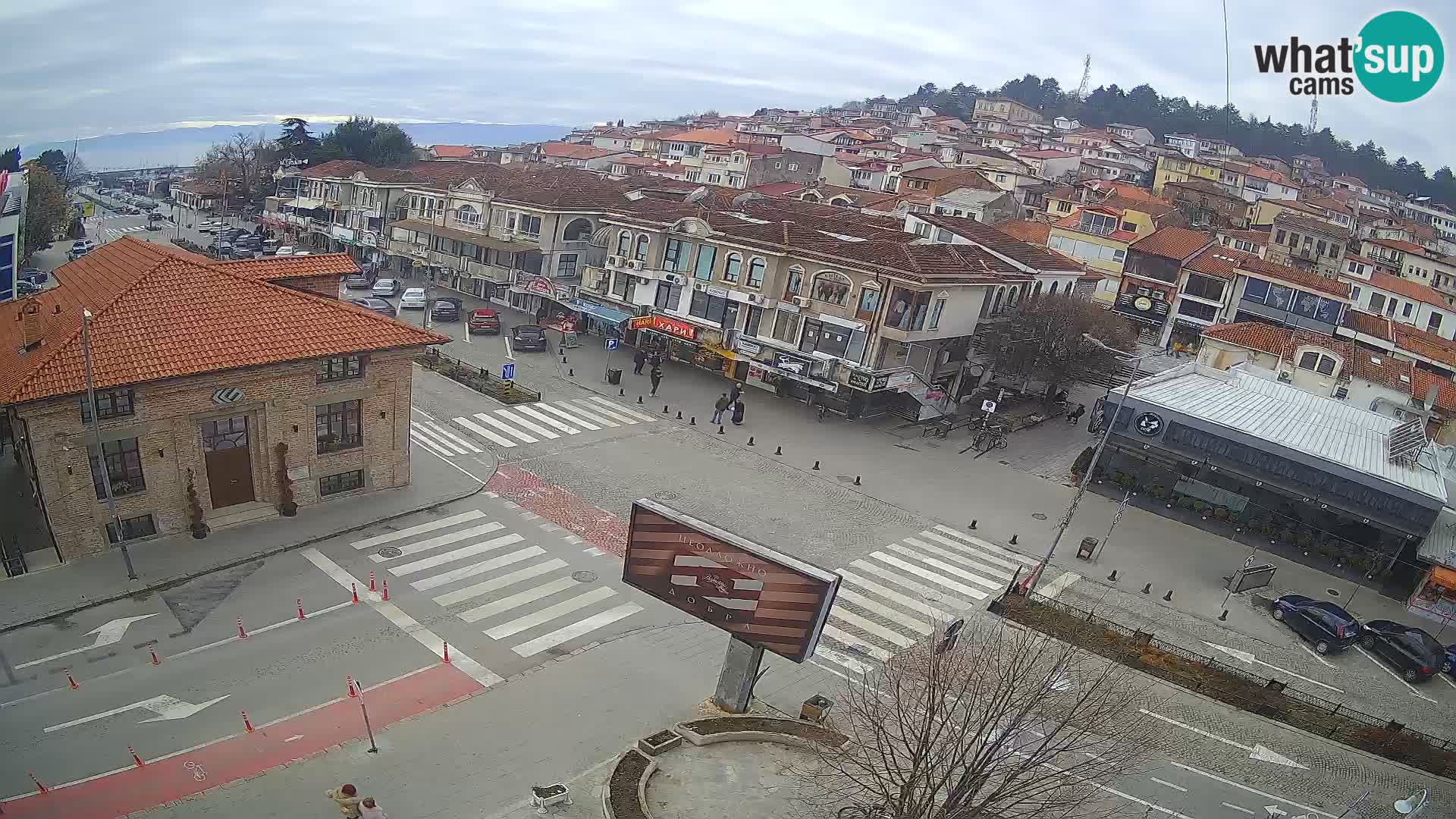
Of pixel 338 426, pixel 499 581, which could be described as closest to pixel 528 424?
pixel 338 426

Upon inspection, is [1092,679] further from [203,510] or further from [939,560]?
[203,510]

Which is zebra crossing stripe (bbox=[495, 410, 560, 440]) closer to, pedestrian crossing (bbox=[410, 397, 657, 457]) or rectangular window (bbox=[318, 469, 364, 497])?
pedestrian crossing (bbox=[410, 397, 657, 457])

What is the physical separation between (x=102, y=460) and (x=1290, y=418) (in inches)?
1679

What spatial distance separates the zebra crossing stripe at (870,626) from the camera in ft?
73.6

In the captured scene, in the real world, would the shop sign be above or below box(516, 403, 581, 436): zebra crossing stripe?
above

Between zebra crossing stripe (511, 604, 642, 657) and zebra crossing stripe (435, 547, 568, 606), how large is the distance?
104 inches

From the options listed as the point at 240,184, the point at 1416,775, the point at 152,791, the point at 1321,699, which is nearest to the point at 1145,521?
the point at 1321,699

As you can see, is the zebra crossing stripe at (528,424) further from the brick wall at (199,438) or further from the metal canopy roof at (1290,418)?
the metal canopy roof at (1290,418)

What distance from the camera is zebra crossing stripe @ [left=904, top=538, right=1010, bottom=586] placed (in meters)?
27.2

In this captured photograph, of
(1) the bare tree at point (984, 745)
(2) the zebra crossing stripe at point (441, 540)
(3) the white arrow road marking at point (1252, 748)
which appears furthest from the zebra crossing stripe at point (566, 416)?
(3) the white arrow road marking at point (1252, 748)

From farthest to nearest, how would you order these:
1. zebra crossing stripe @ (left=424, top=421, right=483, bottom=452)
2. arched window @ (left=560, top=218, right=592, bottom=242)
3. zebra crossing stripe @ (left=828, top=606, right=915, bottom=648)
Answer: arched window @ (left=560, top=218, right=592, bottom=242), zebra crossing stripe @ (left=424, top=421, right=483, bottom=452), zebra crossing stripe @ (left=828, top=606, right=915, bottom=648)

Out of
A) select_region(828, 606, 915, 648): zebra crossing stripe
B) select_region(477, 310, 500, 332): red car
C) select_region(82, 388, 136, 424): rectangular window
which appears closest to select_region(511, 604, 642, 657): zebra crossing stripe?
select_region(828, 606, 915, 648): zebra crossing stripe

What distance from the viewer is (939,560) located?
27.5 metres

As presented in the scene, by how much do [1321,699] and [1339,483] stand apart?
11585 mm
